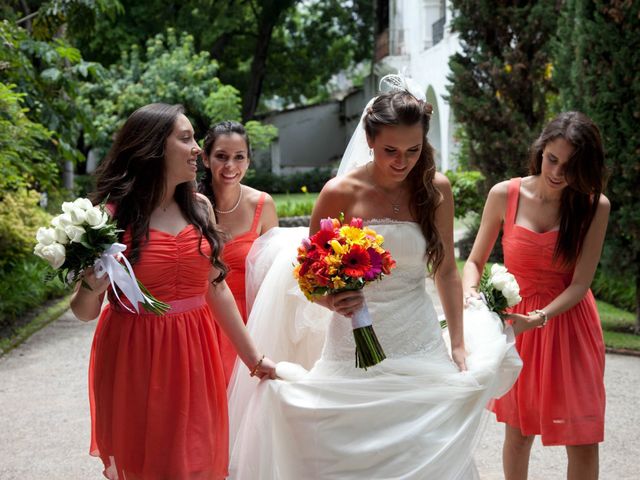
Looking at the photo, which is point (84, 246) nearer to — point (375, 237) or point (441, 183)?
point (375, 237)

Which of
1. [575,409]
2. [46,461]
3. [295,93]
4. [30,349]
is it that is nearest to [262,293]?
[575,409]

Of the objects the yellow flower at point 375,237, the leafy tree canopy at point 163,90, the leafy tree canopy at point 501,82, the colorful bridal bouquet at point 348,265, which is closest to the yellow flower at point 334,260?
the colorful bridal bouquet at point 348,265

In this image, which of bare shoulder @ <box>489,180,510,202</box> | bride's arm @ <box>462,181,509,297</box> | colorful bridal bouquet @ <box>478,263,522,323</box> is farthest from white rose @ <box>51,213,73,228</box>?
bare shoulder @ <box>489,180,510,202</box>

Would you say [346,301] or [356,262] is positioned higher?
[356,262]

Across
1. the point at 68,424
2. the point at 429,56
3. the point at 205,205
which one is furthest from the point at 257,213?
the point at 429,56

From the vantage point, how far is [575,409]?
432cm

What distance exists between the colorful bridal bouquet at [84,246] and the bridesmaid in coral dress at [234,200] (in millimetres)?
2010

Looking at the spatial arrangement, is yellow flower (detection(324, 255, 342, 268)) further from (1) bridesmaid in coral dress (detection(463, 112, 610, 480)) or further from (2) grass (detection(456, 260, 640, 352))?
(2) grass (detection(456, 260, 640, 352))

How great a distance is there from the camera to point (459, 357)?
3924mm

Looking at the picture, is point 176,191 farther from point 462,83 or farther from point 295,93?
point 295,93

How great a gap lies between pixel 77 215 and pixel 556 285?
8.32ft

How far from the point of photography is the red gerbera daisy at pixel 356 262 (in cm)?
326

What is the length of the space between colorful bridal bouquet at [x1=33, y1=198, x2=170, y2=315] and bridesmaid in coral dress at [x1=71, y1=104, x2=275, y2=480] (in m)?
0.23

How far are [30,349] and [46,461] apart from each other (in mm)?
4165
